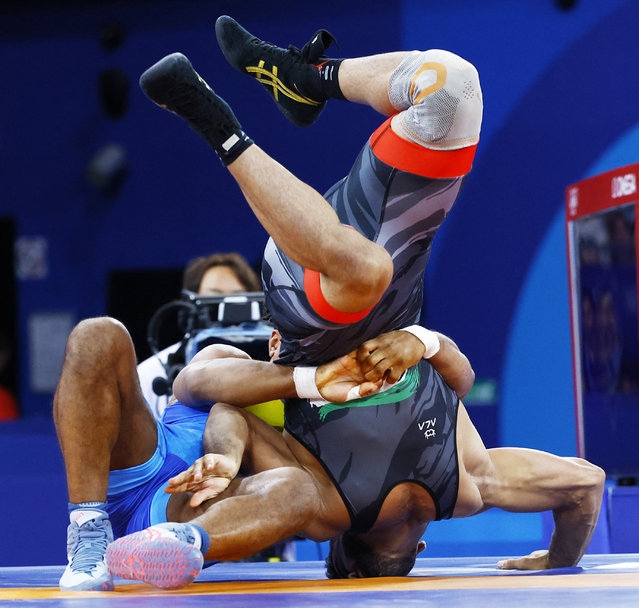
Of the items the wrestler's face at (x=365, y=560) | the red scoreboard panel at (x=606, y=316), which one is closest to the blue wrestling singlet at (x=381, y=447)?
the wrestler's face at (x=365, y=560)

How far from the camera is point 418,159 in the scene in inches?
71.8

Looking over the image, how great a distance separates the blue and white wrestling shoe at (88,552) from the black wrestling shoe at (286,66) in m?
0.88

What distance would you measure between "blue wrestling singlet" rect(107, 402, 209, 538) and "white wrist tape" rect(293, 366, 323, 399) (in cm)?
29

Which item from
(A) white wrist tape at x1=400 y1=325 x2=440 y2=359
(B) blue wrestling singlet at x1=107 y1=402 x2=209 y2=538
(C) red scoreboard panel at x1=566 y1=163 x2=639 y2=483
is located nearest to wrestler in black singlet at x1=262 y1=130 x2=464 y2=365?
(A) white wrist tape at x1=400 y1=325 x2=440 y2=359

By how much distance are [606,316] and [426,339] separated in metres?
1.95

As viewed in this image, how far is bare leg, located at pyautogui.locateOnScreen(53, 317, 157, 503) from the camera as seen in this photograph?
6.01 ft

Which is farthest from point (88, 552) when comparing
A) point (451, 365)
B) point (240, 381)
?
point (451, 365)

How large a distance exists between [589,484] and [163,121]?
516 cm

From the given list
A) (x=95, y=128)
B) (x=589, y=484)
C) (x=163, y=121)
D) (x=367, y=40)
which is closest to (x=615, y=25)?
(x=367, y=40)

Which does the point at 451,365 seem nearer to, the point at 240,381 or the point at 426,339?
the point at 426,339

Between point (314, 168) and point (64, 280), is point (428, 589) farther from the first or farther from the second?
point (64, 280)

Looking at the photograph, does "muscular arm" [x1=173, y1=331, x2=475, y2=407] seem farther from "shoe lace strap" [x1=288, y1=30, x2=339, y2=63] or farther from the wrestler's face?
"shoe lace strap" [x1=288, y1=30, x2=339, y2=63]

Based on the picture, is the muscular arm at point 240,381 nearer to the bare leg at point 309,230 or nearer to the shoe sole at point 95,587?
the bare leg at point 309,230

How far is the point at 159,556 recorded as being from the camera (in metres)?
1.55
